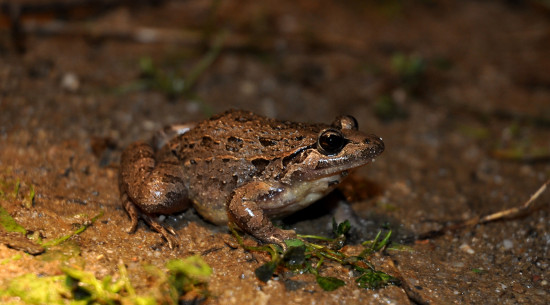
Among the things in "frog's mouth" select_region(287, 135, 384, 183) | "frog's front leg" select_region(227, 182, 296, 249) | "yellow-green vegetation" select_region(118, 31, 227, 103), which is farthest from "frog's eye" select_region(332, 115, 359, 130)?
"yellow-green vegetation" select_region(118, 31, 227, 103)

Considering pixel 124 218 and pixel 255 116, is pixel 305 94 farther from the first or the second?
pixel 124 218

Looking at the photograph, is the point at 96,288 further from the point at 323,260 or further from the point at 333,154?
the point at 333,154

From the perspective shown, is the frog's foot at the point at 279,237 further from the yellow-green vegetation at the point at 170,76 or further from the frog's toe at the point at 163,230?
the yellow-green vegetation at the point at 170,76

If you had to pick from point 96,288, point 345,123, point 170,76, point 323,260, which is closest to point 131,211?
point 96,288

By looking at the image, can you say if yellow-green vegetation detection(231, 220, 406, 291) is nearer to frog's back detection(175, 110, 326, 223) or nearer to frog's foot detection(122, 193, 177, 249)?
frog's back detection(175, 110, 326, 223)

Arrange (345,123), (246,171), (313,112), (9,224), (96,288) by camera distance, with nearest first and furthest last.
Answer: (96,288)
(9,224)
(246,171)
(345,123)
(313,112)

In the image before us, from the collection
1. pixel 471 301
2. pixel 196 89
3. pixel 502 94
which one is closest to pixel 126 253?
pixel 471 301
